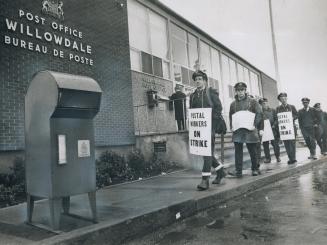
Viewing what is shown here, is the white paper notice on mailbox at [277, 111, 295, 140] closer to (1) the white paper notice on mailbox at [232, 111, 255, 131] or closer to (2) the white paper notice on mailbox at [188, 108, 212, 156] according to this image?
(1) the white paper notice on mailbox at [232, 111, 255, 131]

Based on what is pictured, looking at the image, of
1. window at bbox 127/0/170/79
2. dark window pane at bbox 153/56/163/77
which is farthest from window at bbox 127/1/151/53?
dark window pane at bbox 153/56/163/77

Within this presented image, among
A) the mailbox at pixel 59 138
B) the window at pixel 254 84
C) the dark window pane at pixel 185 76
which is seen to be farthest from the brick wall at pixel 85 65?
the window at pixel 254 84

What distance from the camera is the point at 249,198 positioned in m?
5.98

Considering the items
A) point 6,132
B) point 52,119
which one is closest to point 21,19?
point 6,132

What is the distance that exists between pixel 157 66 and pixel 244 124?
7142mm

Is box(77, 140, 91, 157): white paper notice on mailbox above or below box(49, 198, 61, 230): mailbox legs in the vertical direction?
above

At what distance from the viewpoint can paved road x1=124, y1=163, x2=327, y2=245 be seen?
3.59m

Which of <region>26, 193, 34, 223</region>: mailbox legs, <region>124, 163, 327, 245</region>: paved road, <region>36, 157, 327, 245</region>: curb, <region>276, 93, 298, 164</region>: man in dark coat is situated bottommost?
<region>124, 163, 327, 245</region>: paved road

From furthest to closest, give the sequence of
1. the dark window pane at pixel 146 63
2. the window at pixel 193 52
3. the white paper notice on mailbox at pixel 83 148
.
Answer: the window at pixel 193 52, the dark window pane at pixel 146 63, the white paper notice on mailbox at pixel 83 148

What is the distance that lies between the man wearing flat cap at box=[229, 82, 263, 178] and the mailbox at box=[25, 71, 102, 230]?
4.13 metres

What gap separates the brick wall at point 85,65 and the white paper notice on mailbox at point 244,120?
12.9 ft

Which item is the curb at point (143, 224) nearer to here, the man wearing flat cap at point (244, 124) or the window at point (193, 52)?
the man wearing flat cap at point (244, 124)

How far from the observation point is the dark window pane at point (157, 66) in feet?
45.3

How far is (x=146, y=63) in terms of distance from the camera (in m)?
Answer: 13.2
